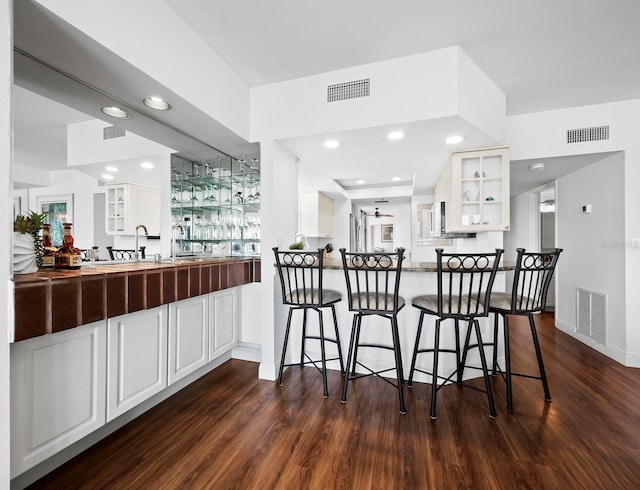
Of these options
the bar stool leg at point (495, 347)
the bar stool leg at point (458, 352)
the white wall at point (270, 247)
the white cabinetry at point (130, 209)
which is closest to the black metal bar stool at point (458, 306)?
the bar stool leg at point (458, 352)

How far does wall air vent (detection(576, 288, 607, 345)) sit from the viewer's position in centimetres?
328

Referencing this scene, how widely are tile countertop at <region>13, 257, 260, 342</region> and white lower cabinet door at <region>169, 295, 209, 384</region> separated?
128 mm

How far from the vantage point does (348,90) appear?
7.90ft

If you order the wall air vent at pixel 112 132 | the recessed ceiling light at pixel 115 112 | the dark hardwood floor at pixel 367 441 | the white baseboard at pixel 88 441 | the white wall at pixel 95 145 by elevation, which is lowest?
the dark hardwood floor at pixel 367 441

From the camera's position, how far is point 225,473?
1.53m

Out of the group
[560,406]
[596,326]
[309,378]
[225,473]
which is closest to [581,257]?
[596,326]

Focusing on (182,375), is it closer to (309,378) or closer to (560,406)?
(309,378)

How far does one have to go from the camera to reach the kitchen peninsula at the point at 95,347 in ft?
4.15

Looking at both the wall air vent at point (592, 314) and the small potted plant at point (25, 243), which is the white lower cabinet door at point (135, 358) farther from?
the wall air vent at point (592, 314)

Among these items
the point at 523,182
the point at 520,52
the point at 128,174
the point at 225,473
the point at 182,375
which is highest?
the point at 520,52

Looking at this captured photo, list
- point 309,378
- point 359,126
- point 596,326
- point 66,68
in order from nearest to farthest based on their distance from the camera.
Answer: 1. point 66,68
2. point 359,126
3. point 309,378
4. point 596,326

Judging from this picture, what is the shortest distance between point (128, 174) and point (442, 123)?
92.5 inches

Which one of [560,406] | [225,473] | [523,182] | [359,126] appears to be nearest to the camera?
[225,473]

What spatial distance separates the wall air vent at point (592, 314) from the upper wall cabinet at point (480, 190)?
168cm
